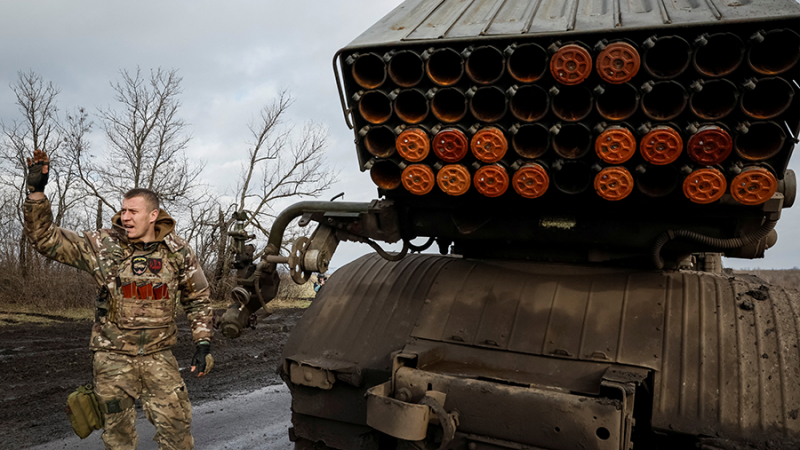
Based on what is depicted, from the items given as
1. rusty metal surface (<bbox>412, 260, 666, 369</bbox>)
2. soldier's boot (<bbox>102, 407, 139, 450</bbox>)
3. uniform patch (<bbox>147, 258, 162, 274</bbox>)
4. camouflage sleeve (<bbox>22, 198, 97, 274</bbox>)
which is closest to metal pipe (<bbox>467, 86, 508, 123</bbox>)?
rusty metal surface (<bbox>412, 260, 666, 369</bbox>)

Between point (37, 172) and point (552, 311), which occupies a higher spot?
point (37, 172)

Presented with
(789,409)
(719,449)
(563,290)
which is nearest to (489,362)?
(563,290)

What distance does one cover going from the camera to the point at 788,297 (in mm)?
3193

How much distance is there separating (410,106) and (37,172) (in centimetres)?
240

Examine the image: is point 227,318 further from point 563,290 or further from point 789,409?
point 789,409

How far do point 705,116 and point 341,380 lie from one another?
250 centimetres

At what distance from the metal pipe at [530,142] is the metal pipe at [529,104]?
7 centimetres

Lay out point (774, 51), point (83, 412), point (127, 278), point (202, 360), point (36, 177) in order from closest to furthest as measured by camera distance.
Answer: point (774, 51)
point (36, 177)
point (83, 412)
point (127, 278)
point (202, 360)

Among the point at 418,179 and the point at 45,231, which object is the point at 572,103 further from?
the point at 45,231

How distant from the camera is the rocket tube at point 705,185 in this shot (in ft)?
9.18

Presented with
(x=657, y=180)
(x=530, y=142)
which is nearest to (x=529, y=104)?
(x=530, y=142)

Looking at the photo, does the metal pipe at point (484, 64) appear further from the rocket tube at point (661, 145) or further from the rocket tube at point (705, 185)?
the rocket tube at point (705, 185)

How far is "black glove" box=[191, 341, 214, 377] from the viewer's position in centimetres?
394

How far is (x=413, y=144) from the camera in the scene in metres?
3.12
